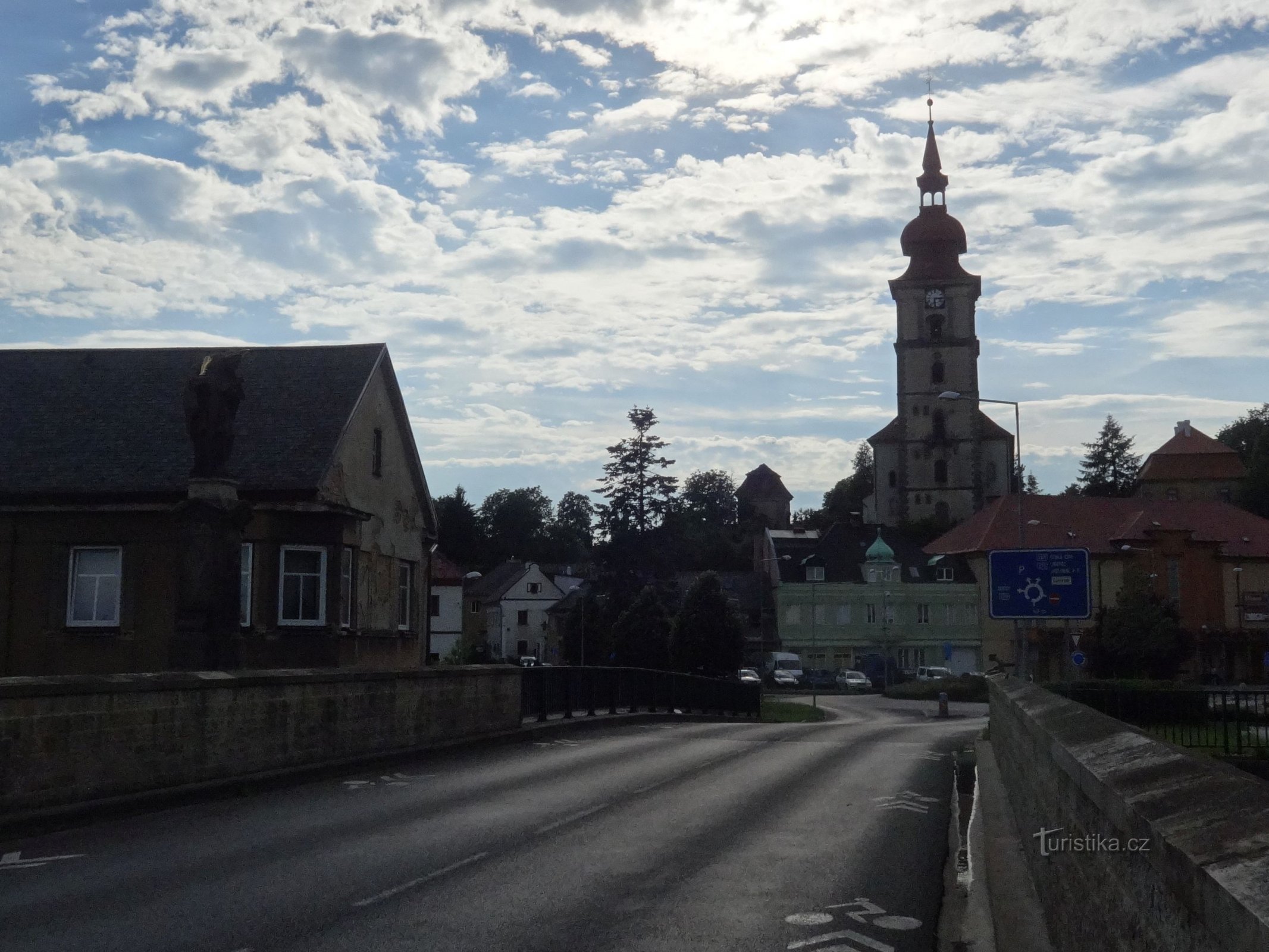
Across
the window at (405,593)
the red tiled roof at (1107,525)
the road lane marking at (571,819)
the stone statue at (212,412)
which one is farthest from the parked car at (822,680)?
the road lane marking at (571,819)

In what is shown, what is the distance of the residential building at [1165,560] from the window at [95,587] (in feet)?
200

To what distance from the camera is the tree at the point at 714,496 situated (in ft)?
557

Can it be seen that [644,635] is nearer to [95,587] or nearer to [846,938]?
[95,587]

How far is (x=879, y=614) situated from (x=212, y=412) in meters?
76.5

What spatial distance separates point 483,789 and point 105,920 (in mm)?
7701

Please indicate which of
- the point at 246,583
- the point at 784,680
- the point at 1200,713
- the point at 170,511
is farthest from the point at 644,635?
the point at 1200,713

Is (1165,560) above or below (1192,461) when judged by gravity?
below

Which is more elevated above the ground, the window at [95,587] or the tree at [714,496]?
the tree at [714,496]

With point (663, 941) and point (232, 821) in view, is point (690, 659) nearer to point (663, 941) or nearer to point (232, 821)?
point (232, 821)

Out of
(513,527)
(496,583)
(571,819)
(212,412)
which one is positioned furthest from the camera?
(513,527)

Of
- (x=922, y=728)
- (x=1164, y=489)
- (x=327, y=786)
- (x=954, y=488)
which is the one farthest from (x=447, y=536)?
(x=327, y=786)

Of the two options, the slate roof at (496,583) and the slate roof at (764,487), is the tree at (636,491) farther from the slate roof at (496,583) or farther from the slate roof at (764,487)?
the slate roof at (764,487)

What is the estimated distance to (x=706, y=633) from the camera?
226 feet

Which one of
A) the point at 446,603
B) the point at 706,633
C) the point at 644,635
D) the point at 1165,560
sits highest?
the point at 1165,560
